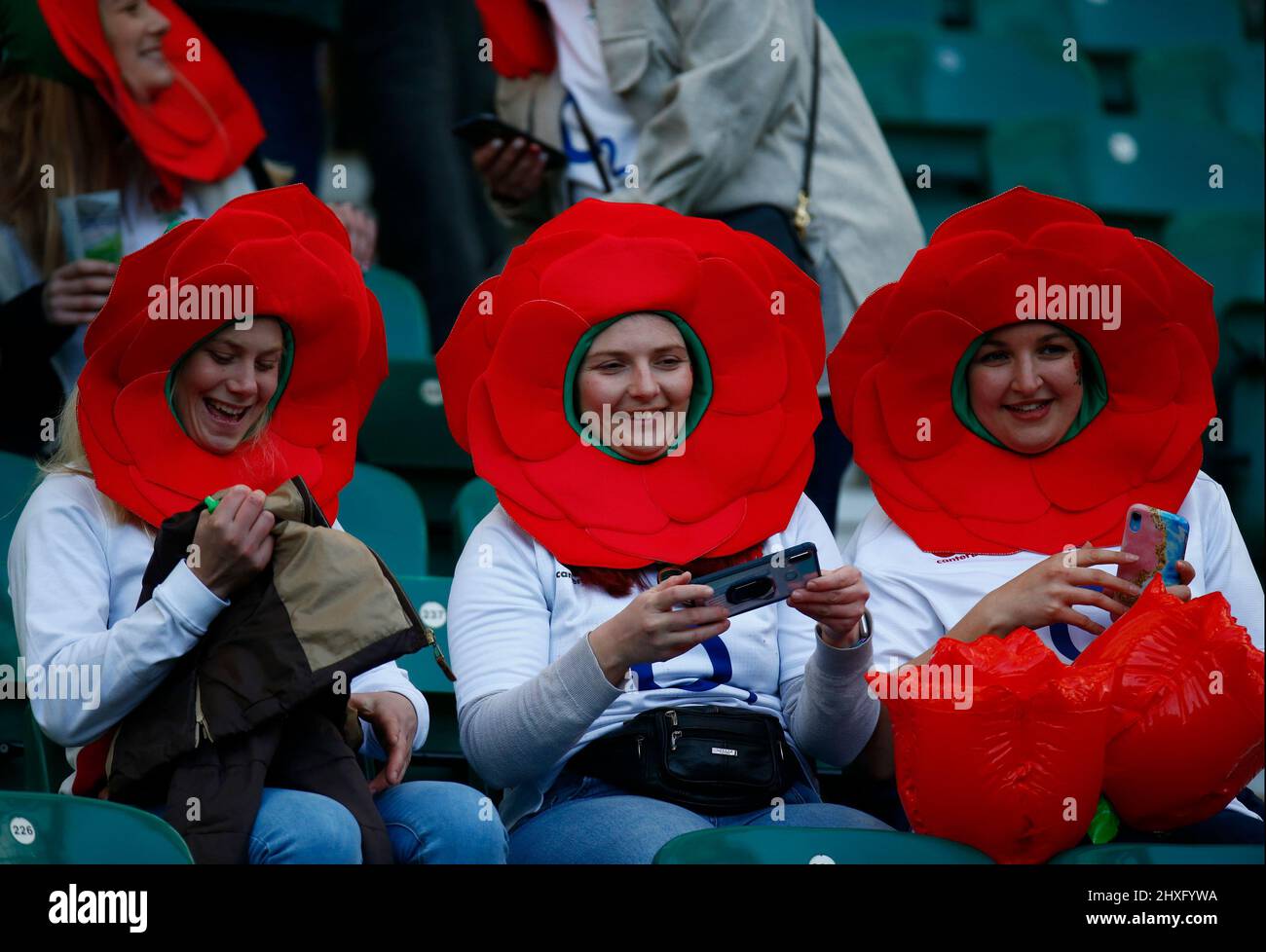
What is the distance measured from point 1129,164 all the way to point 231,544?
4.03 metres

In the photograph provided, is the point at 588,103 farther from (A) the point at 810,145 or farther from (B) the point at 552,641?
(B) the point at 552,641

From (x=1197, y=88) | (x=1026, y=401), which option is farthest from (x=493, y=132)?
(x=1197, y=88)

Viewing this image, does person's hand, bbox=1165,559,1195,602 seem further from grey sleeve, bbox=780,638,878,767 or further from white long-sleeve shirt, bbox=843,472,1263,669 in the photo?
grey sleeve, bbox=780,638,878,767

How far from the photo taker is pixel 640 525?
2.52m

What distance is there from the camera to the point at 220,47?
154 inches

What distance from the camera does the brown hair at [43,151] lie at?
3164 millimetres

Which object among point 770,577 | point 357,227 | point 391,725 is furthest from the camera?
point 357,227

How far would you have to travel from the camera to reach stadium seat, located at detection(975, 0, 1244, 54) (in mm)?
5930

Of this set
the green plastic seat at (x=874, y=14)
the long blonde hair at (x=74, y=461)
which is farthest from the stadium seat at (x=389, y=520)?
the green plastic seat at (x=874, y=14)

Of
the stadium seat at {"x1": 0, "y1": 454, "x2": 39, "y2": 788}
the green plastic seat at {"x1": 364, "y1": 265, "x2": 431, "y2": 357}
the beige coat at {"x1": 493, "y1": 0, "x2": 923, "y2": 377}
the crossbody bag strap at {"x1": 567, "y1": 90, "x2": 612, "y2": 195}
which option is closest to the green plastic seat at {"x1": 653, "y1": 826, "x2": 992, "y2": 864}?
the stadium seat at {"x1": 0, "y1": 454, "x2": 39, "y2": 788}

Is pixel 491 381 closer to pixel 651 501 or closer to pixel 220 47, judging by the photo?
pixel 651 501

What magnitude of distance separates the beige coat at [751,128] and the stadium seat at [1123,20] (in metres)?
2.74

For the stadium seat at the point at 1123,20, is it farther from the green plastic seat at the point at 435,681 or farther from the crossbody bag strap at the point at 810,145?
the green plastic seat at the point at 435,681
